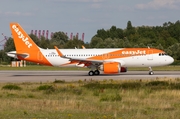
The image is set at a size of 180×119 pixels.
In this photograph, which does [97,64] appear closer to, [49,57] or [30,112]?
[49,57]

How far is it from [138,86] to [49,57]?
69.2 ft

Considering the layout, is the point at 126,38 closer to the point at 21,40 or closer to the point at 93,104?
the point at 21,40

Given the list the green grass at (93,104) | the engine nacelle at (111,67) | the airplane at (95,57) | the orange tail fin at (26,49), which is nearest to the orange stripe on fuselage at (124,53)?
the airplane at (95,57)

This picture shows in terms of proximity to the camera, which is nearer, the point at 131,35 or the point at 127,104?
the point at 127,104

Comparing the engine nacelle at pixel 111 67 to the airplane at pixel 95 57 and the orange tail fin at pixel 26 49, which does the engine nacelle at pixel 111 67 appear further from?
the orange tail fin at pixel 26 49

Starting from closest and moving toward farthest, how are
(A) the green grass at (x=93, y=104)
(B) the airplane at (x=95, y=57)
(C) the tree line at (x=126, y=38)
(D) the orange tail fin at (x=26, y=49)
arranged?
(A) the green grass at (x=93, y=104), (B) the airplane at (x=95, y=57), (D) the orange tail fin at (x=26, y=49), (C) the tree line at (x=126, y=38)

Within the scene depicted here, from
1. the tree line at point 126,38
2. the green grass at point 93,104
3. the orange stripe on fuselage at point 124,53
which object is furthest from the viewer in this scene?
the tree line at point 126,38

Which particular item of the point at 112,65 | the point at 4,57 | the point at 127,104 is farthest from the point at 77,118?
the point at 4,57

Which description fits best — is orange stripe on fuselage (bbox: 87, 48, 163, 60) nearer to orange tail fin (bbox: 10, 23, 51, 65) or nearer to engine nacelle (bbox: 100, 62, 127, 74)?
engine nacelle (bbox: 100, 62, 127, 74)

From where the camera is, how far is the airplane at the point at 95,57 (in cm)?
4575

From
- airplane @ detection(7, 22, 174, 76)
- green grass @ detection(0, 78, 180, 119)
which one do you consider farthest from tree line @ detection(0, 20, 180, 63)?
green grass @ detection(0, 78, 180, 119)

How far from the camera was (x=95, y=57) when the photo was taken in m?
47.1

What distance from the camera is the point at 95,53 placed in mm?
47281

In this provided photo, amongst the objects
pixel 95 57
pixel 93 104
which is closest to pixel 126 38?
pixel 95 57
